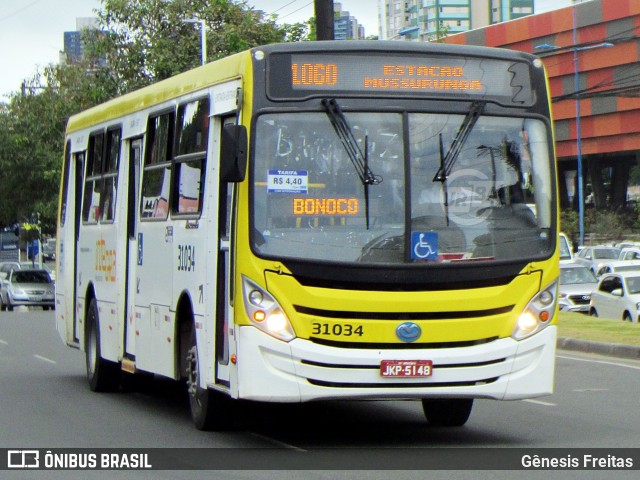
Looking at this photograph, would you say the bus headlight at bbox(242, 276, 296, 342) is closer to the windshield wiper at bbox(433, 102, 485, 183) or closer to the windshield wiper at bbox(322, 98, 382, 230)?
the windshield wiper at bbox(322, 98, 382, 230)

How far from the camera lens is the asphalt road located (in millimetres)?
10586

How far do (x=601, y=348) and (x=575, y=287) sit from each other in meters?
12.9

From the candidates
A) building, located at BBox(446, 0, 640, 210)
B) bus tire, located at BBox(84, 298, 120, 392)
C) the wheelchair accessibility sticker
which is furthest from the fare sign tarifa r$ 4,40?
building, located at BBox(446, 0, 640, 210)

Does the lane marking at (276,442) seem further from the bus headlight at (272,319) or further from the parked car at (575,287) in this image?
the parked car at (575,287)

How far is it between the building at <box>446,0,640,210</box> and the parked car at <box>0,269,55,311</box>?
129ft

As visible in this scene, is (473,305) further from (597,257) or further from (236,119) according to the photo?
(597,257)

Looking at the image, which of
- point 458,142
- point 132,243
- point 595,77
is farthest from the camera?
point 595,77

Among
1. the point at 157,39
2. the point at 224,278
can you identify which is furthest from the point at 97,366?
the point at 157,39

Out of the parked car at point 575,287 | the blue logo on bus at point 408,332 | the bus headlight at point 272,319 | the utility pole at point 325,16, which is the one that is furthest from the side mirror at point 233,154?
the parked car at point 575,287

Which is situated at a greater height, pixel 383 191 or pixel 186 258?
pixel 383 191

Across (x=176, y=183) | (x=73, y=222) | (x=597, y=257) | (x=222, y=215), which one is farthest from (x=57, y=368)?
(x=597, y=257)

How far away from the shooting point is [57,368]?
1961cm

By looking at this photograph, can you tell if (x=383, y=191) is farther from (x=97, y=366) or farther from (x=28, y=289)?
(x=28, y=289)

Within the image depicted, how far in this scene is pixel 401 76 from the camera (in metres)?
10.3
